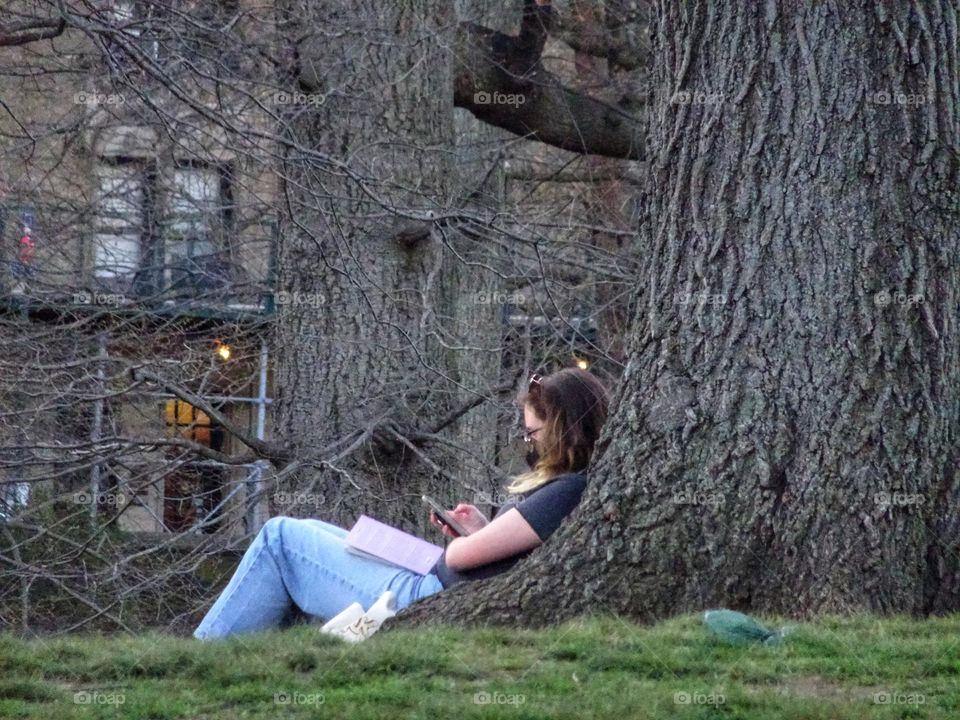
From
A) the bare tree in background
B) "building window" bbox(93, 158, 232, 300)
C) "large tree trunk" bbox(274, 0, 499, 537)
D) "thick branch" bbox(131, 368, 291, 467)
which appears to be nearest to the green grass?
the bare tree in background

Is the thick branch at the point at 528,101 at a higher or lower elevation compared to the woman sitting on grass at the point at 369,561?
higher

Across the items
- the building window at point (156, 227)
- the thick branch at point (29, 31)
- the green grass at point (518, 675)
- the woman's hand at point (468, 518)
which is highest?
the thick branch at point (29, 31)

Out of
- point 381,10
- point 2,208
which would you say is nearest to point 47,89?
point 2,208

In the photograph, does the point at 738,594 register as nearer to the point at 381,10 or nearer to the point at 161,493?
the point at 381,10

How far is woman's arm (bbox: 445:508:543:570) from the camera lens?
5484 millimetres

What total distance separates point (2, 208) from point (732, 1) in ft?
26.3

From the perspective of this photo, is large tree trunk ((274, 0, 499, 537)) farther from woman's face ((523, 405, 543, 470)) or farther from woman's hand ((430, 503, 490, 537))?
woman's face ((523, 405, 543, 470))

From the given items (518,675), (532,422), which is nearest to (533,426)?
(532,422)

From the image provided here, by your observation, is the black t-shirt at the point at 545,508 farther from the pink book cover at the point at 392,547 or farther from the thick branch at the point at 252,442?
the thick branch at the point at 252,442

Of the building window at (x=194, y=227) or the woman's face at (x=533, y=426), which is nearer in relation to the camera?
the woman's face at (x=533, y=426)

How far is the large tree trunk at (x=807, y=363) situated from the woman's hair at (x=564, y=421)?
633 mm

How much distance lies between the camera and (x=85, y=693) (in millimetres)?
4297

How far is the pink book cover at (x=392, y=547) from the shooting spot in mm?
5863

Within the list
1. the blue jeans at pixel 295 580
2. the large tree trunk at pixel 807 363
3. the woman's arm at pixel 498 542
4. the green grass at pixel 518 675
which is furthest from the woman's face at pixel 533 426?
the green grass at pixel 518 675
